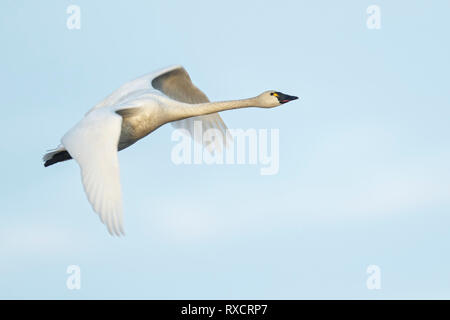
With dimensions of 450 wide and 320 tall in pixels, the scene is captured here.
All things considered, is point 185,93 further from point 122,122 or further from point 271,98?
point 122,122

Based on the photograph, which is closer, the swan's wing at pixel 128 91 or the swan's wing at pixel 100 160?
the swan's wing at pixel 100 160

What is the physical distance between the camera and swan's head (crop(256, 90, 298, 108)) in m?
18.5

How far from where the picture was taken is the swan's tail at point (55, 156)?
60.5ft

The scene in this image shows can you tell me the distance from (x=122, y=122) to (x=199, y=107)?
1462mm

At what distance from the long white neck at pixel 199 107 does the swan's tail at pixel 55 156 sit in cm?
210

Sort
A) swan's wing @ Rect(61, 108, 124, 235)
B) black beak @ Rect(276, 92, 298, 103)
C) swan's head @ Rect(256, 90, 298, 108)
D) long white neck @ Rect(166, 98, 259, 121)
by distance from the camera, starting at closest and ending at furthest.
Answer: swan's wing @ Rect(61, 108, 124, 235) < long white neck @ Rect(166, 98, 259, 121) < black beak @ Rect(276, 92, 298, 103) < swan's head @ Rect(256, 90, 298, 108)

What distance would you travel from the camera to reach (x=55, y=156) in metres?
18.5

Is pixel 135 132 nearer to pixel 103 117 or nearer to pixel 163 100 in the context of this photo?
pixel 163 100

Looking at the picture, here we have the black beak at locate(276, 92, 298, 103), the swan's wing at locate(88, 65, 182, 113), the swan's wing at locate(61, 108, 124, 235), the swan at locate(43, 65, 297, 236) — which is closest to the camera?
the swan's wing at locate(61, 108, 124, 235)

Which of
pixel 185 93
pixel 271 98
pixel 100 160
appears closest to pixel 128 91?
pixel 185 93

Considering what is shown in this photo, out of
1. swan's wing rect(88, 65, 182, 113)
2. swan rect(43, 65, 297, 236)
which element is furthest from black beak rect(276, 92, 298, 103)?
swan's wing rect(88, 65, 182, 113)

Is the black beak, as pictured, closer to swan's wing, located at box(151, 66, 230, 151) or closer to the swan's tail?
swan's wing, located at box(151, 66, 230, 151)

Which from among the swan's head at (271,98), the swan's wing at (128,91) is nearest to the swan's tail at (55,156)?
the swan's wing at (128,91)

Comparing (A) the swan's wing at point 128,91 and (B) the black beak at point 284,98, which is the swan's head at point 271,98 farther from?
(A) the swan's wing at point 128,91
